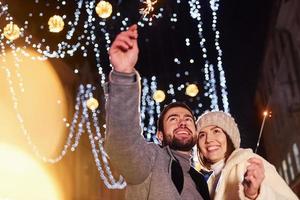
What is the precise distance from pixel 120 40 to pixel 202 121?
1.79 meters

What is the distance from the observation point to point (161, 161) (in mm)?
3248

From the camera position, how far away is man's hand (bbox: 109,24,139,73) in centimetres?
292

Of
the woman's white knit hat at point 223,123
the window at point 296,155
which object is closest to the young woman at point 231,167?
the woman's white knit hat at point 223,123

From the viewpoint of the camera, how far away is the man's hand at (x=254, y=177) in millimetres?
3213

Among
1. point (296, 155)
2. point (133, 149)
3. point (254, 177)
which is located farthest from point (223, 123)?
point (296, 155)

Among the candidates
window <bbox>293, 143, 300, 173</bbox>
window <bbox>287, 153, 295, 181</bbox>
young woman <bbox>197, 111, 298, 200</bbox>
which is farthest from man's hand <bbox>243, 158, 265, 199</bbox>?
window <bbox>287, 153, 295, 181</bbox>

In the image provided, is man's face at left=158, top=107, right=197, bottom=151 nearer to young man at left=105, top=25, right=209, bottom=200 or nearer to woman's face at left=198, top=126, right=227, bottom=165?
young man at left=105, top=25, right=209, bottom=200

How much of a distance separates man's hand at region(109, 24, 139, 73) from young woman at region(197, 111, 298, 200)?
1.17 metres

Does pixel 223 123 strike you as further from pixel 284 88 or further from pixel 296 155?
pixel 284 88

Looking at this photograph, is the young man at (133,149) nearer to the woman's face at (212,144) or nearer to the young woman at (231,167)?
the young woman at (231,167)

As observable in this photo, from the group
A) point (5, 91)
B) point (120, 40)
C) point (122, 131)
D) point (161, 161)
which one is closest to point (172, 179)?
point (161, 161)

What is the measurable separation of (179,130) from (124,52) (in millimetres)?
918

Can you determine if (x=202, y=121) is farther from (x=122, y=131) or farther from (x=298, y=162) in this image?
(x=298, y=162)

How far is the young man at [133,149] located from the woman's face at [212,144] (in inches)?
33.0
